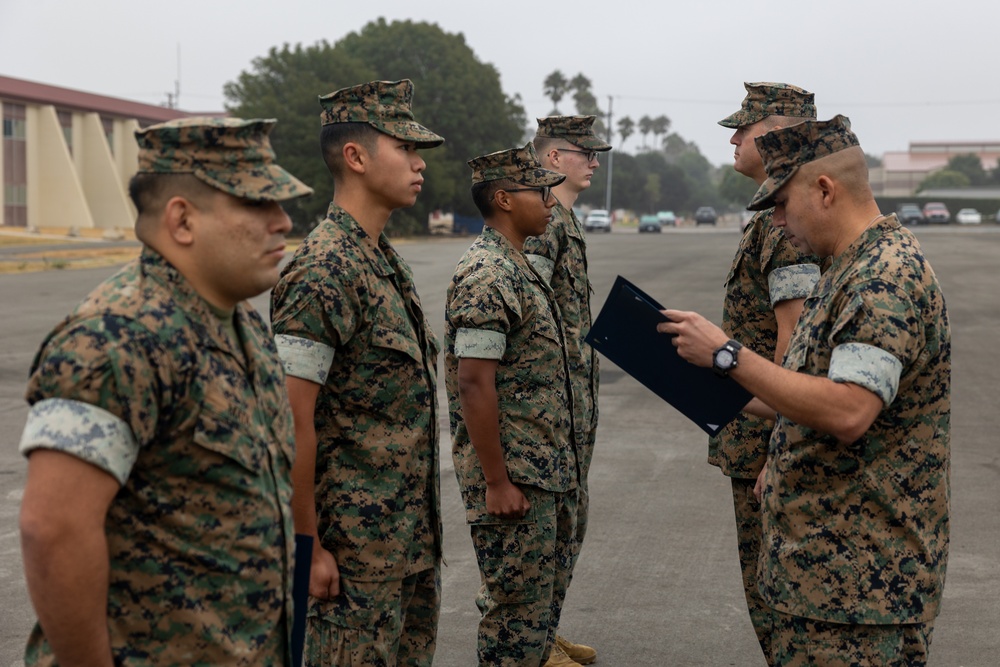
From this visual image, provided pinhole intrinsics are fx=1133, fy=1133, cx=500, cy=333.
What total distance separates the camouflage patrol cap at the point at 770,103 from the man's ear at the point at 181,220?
3.05m

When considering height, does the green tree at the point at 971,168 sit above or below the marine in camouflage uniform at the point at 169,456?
above

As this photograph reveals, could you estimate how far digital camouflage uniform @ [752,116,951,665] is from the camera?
2980 millimetres

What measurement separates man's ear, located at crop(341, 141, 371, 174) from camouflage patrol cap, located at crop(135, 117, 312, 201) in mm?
1322

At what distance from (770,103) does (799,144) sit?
1723 mm

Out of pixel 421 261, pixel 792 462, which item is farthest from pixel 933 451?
pixel 421 261

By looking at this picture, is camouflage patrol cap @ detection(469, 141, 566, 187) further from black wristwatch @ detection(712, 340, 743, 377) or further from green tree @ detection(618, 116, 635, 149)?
green tree @ detection(618, 116, 635, 149)

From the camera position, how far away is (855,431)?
2.88 m

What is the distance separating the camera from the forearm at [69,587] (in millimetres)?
2061

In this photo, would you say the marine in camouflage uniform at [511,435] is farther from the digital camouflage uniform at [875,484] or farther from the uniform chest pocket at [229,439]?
the uniform chest pocket at [229,439]

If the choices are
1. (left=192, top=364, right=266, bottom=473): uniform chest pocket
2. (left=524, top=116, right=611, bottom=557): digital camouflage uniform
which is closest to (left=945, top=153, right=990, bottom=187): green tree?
(left=524, top=116, right=611, bottom=557): digital camouflage uniform

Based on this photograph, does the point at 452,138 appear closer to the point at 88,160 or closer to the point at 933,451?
the point at 88,160

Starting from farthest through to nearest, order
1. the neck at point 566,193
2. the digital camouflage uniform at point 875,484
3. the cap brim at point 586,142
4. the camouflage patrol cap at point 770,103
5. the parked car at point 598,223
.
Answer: the parked car at point 598,223
the cap brim at point 586,142
the neck at point 566,193
the camouflage patrol cap at point 770,103
the digital camouflage uniform at point 875,484

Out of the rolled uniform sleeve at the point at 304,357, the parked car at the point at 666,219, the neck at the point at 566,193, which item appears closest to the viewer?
the rolled uniform sleeve at the point at 304,357

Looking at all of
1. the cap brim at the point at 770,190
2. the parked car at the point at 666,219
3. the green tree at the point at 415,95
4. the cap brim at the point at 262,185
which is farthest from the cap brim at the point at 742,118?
the parked car at the point at 666,219
